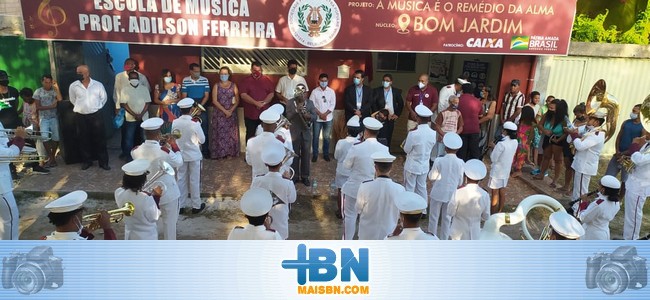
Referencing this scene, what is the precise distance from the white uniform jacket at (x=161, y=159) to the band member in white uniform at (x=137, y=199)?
0.55 metres

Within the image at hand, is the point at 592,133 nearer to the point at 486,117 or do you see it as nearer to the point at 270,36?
the point at 486,117

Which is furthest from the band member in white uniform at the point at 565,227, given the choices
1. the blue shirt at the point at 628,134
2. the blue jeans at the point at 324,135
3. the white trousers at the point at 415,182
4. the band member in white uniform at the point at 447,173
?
the blue jeans at the point at 324,135

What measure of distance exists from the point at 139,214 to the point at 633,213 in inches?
244

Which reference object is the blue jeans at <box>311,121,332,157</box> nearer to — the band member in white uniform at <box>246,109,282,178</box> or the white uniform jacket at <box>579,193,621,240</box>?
the band member in white uniform at <box>246,109,282,178</box>

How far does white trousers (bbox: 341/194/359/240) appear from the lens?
624 cm

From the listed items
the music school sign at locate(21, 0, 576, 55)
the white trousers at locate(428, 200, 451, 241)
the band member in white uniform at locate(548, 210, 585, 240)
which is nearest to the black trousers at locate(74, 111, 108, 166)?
the music school sign at locate(21, 0, 576, 55)

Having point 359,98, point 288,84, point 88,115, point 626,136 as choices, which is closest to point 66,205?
point 88,115

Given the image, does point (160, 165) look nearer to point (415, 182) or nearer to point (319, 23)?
point (415, 182)

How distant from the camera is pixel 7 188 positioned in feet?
18.1

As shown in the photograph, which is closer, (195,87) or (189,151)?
(189,151)

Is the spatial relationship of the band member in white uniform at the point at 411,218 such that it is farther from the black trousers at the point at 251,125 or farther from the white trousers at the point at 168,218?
the black trousers at the point at 251,125

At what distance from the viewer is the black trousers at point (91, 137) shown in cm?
849

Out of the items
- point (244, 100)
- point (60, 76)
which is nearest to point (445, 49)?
point (244, 100)

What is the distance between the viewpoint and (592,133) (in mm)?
7141
